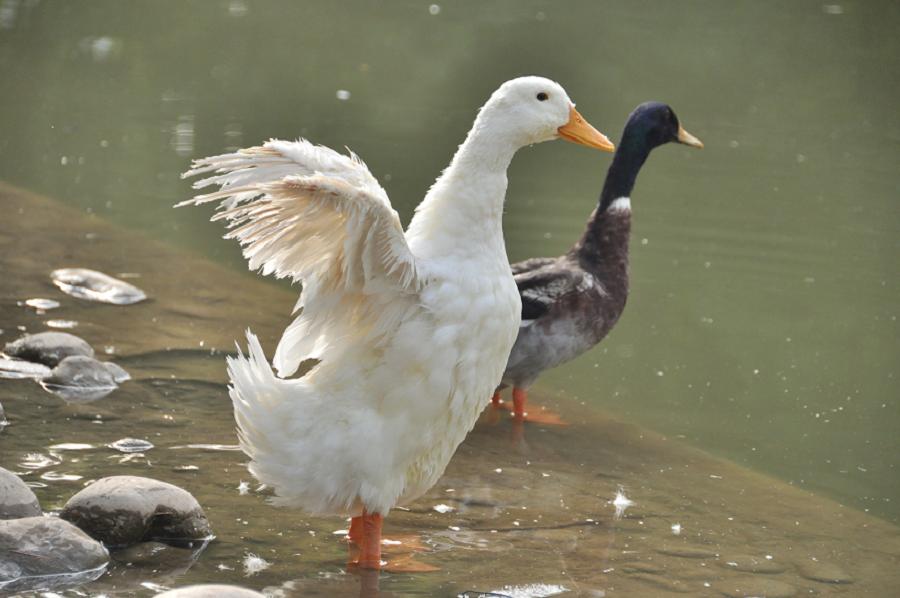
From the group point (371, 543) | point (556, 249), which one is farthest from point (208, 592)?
point (556, 249)

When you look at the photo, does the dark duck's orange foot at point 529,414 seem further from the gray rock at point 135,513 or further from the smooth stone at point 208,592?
the smooth stone at point 208,592

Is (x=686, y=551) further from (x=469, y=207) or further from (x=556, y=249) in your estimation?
(x=556, y=249)

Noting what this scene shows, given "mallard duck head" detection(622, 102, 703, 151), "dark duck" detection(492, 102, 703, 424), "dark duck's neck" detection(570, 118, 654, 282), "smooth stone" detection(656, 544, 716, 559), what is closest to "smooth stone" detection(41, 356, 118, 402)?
"dark duck" detection(492, 102, 703, 424)

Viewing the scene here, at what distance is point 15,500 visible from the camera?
5000 millimetres

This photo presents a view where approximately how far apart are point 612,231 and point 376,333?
298cm

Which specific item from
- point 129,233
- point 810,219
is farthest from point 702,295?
point 129,233

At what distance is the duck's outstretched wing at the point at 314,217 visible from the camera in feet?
15.2

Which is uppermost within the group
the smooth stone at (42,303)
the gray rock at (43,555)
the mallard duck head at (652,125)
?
the mallard duck head at (652,125)

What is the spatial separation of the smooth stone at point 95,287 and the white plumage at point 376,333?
10.9ft

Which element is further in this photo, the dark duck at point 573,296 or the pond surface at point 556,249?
the dark duck at point 573,296

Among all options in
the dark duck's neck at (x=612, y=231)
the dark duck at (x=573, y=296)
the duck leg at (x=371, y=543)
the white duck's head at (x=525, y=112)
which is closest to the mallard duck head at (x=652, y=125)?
the dark duck's neck at (x=612, y=231)

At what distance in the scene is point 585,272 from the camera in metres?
7.57

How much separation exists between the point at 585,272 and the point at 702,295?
2.20 meters

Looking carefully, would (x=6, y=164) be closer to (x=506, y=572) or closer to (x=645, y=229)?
(x=645, y=229)
